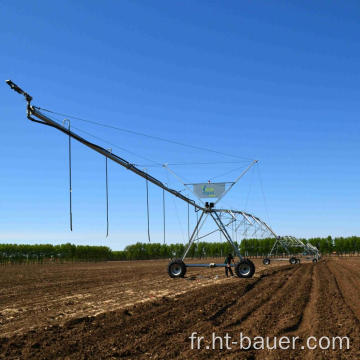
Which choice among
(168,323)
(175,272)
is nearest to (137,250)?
(175,272)

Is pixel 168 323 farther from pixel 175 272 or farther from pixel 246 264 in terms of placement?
pixel 246 264

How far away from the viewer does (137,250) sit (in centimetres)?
13825

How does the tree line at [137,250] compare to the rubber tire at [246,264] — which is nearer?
the rubber tire at [246,264]

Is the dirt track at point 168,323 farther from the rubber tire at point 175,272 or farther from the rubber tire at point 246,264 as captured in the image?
the rubber tire at point 175,272

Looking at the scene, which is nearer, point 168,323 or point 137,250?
point 168,323

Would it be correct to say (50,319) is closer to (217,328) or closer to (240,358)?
(217,328)

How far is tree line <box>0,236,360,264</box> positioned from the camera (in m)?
94.6

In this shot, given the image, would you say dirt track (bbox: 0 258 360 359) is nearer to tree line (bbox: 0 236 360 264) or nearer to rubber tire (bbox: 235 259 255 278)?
rubber tire (bbox: 235 259 255 278)

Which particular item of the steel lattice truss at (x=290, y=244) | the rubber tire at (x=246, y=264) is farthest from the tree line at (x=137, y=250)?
the rubber tire at (x=246, y=264)

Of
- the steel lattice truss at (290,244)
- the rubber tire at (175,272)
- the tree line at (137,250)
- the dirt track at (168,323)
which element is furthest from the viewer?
the tree line at (137,250)

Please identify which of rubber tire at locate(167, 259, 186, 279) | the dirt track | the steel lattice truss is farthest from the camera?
the steel lattice truss

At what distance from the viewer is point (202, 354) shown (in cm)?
737

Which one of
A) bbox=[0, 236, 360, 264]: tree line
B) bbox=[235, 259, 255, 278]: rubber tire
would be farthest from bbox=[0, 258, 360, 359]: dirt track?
bbox=[0, 236, 360, 264]: tree line

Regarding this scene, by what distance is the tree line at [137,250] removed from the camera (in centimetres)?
9462
